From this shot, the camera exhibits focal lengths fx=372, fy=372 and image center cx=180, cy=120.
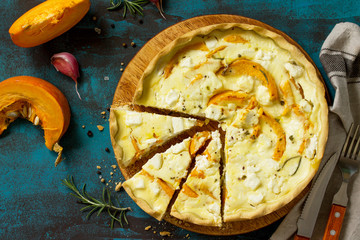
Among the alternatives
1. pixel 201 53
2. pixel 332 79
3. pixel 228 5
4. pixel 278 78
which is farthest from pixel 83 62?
pixel 332 79

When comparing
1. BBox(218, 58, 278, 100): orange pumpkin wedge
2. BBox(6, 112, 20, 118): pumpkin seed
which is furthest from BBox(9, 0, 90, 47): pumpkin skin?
BBox(218, 58, 278, 100): orange pumpkin wedge

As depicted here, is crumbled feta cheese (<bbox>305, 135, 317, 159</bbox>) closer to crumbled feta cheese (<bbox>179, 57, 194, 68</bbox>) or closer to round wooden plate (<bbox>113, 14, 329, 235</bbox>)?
round wooden plate (<bbox>113, 14, 329, 235</bbox>)

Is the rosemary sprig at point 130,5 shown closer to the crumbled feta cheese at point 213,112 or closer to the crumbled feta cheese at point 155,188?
the crumbled feta cheese at point 213,112

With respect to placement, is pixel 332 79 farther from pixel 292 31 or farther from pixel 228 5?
pixel 228 5

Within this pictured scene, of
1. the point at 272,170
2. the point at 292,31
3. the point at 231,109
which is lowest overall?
the point at 272,170

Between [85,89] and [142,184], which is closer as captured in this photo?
[142,184]

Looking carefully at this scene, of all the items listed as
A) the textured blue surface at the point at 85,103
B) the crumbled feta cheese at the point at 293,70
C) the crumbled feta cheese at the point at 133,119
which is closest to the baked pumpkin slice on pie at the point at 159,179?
the crumbled feta cheese at the point at 133,119

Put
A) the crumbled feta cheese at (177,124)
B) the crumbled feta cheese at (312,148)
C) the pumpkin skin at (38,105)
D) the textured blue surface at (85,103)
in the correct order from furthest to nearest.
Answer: the textured blue surface at (85,103)
the pumpkin skin at (38,105)
the crumbled feta cheese at (177,124)
the crumbled feta cheese at (312,148)
